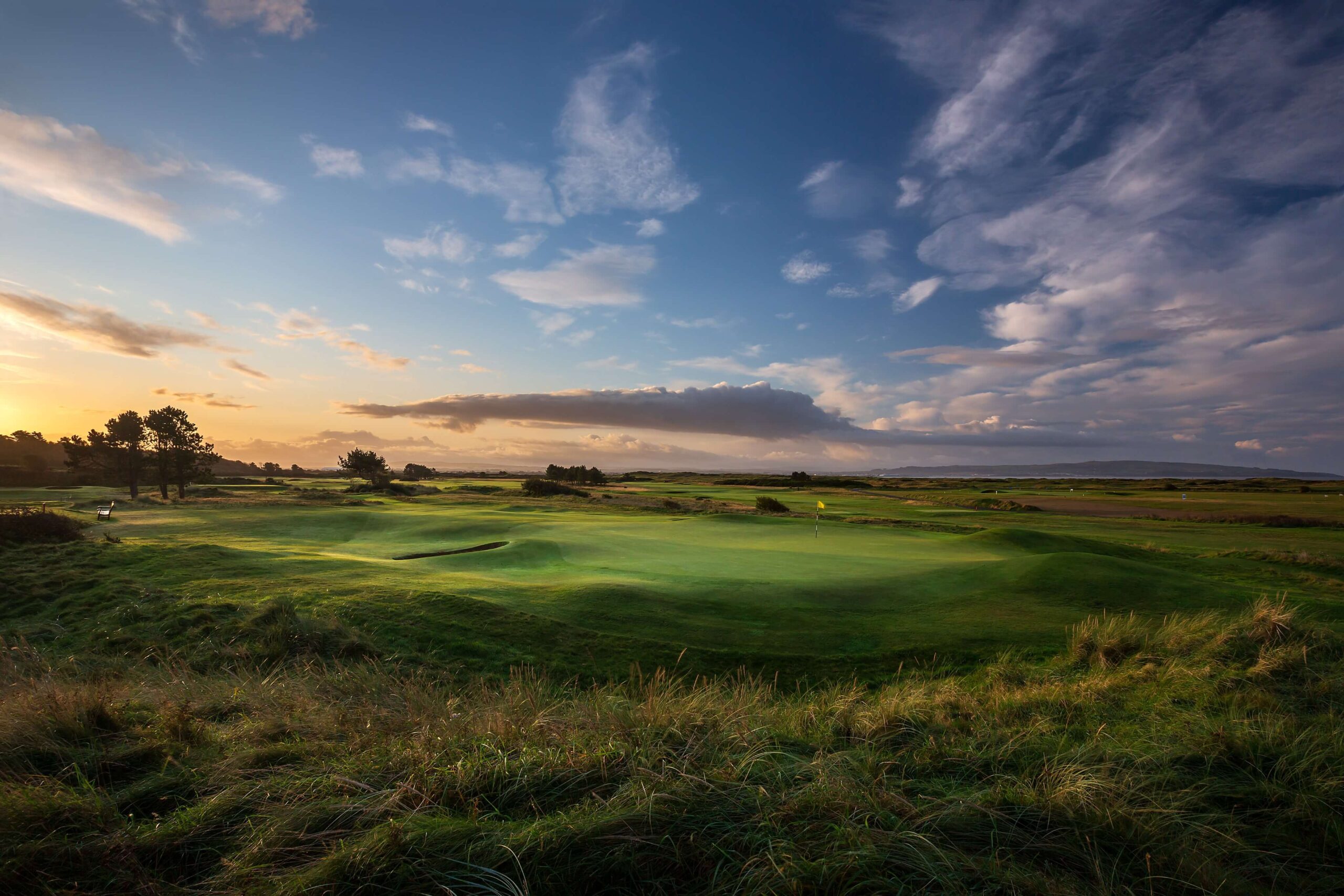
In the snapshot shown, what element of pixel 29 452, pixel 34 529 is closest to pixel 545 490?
pixel 34 529

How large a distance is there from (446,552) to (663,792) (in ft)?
68.8

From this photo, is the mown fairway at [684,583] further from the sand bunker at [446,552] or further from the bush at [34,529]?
the bush at [34,529]

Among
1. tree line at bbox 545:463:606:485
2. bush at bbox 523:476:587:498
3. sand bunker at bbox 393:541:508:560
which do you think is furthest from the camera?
tree line at bbox 545:463:606:485

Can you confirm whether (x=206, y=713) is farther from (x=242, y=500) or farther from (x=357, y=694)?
(x=242, y=500)

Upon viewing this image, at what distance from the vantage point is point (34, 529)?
16906mm

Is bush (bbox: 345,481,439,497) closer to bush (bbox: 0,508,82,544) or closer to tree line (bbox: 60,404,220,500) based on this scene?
tree line (bbox: 60,404,220,500)

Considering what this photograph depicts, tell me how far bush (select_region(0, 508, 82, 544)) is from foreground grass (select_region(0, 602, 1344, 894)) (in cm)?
1517

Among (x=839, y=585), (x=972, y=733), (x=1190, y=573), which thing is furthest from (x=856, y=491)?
(x=972, y=733)

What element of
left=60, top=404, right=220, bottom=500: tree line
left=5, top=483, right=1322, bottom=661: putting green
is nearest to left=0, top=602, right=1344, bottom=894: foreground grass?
left=5, top=483, right=1322, bottom=661: putting green

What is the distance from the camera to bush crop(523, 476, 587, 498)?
6419cm

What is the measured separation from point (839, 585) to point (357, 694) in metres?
11.8

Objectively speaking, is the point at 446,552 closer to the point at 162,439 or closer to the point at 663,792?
the point at 663,792

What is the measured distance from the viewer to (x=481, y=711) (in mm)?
5301

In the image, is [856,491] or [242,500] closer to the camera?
[242,500]
